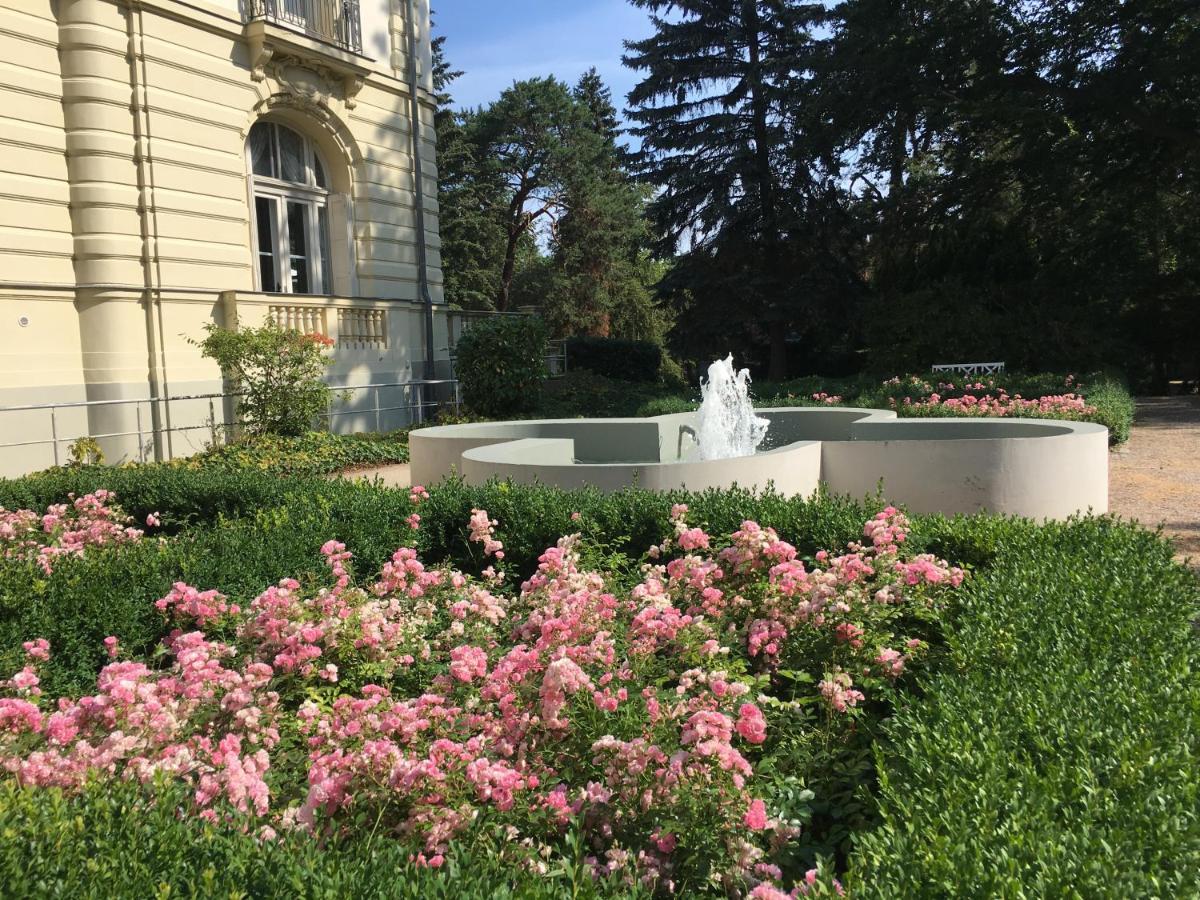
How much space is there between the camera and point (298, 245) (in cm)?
1727

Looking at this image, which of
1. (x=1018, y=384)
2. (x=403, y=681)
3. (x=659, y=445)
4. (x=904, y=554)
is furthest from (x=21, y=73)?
(x=1018, y=384)

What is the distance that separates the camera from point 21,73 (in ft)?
40.3

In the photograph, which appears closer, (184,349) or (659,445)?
(659,445)

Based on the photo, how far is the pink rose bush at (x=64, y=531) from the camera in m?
5.81

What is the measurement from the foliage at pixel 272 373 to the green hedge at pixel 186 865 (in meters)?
12.1

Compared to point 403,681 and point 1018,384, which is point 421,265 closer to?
point 1018,384

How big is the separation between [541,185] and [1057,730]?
37.3 metres

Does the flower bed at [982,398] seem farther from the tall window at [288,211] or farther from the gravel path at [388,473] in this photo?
the tall window at [288,211]

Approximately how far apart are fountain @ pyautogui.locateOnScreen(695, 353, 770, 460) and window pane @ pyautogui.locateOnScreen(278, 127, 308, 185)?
9.52 meters

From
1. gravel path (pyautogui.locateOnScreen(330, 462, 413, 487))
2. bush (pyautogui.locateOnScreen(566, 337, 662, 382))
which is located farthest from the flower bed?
bush (pyautogui.locateOnScreen(566, 337, 662, 382))

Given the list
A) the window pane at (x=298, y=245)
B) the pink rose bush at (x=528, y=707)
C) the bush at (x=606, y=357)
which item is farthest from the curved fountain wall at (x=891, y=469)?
the bush at (x=606, y=357)

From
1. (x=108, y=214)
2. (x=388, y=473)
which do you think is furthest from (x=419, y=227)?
(x=388, y=473)

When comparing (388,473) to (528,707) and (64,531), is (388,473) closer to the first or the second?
(64,531)

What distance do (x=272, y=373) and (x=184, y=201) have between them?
10.0ft
